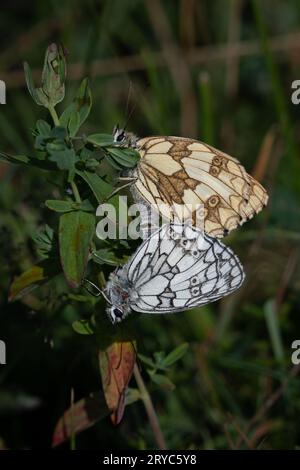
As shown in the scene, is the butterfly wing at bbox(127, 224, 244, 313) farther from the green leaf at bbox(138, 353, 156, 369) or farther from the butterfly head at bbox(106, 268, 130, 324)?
the green leaf at bbox(138, 353, 156, 369)

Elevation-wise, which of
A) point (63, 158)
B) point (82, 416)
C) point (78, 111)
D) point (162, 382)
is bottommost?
point (82, 416)

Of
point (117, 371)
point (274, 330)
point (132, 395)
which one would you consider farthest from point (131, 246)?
point (274, 330)

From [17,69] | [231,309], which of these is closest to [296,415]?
[231,309]

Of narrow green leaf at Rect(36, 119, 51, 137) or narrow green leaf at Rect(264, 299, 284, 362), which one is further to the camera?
narrow green leaf at Rect(264, 299, 284, 362)

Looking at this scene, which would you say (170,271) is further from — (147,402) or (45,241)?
(147,402)

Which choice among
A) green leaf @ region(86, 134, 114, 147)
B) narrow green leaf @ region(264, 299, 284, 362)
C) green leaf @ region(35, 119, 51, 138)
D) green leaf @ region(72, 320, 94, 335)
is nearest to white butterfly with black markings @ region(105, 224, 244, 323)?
green leaf @ region(72, 320, 94, 335)

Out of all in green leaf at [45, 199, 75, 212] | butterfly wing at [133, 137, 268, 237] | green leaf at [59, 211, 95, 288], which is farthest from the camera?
butterfly wing at [133, 137, 268, 237]

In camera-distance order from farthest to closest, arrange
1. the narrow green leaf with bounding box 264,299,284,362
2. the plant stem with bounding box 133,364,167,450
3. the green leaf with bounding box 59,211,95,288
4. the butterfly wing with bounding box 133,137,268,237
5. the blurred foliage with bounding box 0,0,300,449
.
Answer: the narrow green leaf with bounding box 264,299,284,362, the blurred foliage with bounding box 0,0,300,449, the butterfly wing with bounding box 133,137,268,237, the plant stem with bounding box 133,364,167,450, the green leaf with bounding box 59,211,95,288
